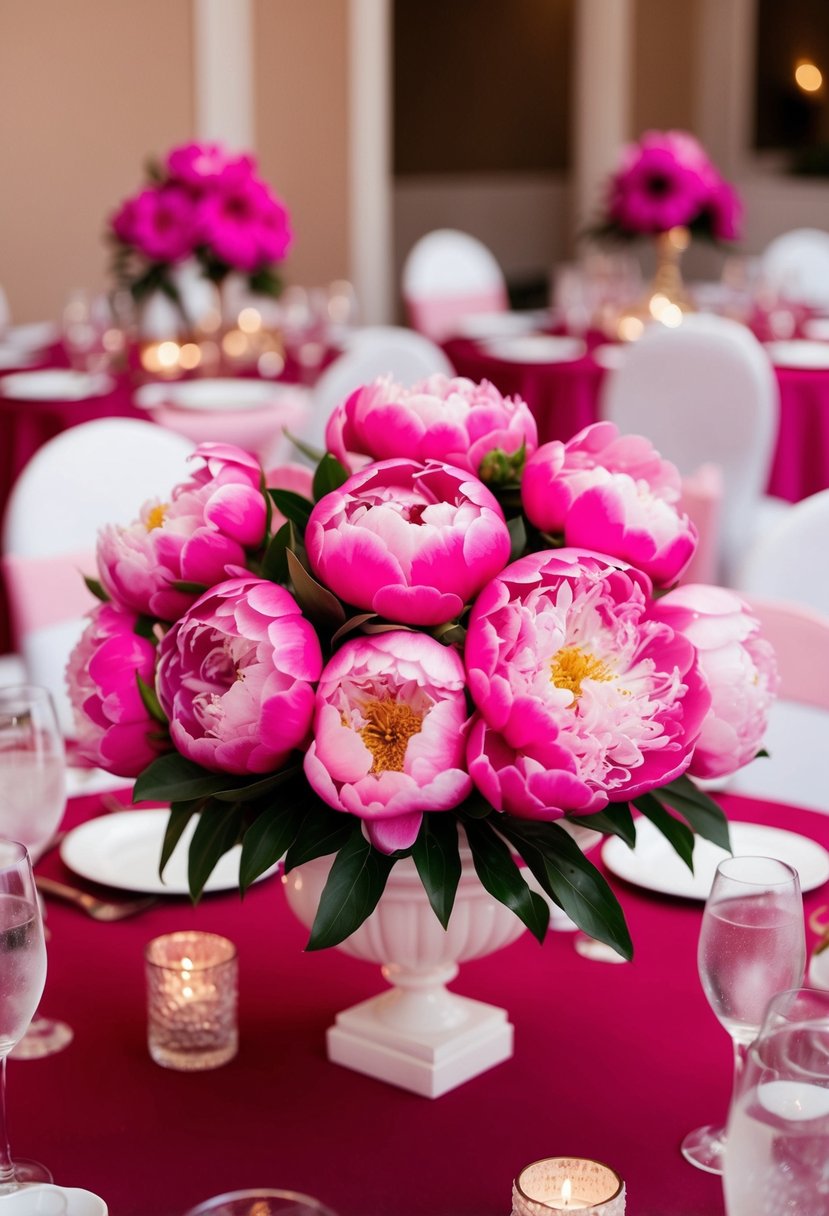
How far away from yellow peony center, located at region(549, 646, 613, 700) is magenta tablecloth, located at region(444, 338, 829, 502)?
3.07 meters

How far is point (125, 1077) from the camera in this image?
3.76 ft

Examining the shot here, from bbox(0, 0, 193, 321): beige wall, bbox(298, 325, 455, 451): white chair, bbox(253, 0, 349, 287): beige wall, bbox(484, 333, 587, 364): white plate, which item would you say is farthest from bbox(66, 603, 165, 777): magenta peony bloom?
bbox(253, 0, 349, 287): beige wall

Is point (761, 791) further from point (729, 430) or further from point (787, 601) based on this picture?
point (729, 430)

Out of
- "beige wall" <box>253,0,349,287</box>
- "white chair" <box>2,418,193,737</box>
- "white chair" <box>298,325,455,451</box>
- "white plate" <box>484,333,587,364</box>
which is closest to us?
"white chair" <box>2,418,193,737</box>

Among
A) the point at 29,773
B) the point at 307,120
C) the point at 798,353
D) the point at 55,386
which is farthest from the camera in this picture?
the point at 307,120

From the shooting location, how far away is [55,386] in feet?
13.4

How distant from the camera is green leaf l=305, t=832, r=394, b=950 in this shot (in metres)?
0.98

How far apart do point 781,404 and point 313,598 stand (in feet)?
11.1

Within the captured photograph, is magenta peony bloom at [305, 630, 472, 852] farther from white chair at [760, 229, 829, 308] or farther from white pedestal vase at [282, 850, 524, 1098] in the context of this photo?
white chair at [760, 229, 829, 308]

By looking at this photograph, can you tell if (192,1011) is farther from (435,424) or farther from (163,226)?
(163,226)

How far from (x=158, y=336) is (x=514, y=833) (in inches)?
139

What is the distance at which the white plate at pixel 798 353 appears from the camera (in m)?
4.34

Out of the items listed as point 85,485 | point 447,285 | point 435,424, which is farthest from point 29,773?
point 447,285

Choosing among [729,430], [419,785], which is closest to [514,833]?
[419,785]
